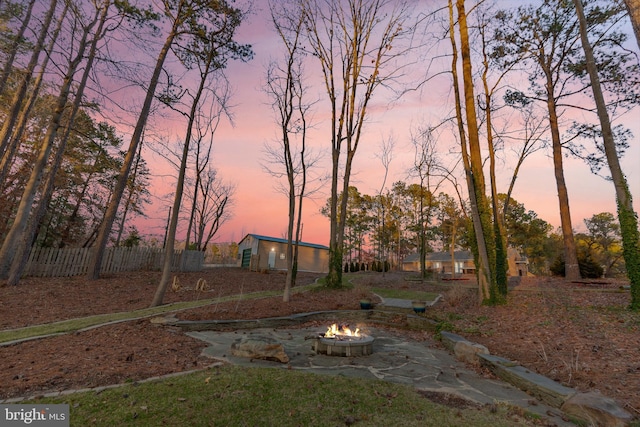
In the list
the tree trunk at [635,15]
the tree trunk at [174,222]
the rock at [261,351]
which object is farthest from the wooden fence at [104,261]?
the tree trunk at [635,15]

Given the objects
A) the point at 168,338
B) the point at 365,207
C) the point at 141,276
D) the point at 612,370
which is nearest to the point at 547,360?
the point at 612,370

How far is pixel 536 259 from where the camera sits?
4278 cm

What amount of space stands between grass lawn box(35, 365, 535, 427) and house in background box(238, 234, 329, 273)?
2265 centimetres

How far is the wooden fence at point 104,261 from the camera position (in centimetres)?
1317

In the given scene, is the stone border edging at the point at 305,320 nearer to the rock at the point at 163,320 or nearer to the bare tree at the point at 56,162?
the rock at the point at 163,320

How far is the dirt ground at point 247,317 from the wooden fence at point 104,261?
1283 millimetres

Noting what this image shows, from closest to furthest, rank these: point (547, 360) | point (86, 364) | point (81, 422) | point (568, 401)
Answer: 1. point (81, 422)
2. point (568, 401)
3. point (86, 364)
4. point (547, 360)

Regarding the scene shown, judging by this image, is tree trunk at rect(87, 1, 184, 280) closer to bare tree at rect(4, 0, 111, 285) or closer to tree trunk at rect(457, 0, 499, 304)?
bare tree at rect(4, 0, 111, 285)

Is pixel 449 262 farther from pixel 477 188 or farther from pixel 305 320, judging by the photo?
pixel 305 320

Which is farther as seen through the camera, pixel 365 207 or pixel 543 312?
pixel 365 207

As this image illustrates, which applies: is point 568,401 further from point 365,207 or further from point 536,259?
point 536,259

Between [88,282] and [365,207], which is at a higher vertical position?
[365,207]

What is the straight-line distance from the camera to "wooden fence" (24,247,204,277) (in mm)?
13172

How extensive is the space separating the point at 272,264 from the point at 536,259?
39.8m
